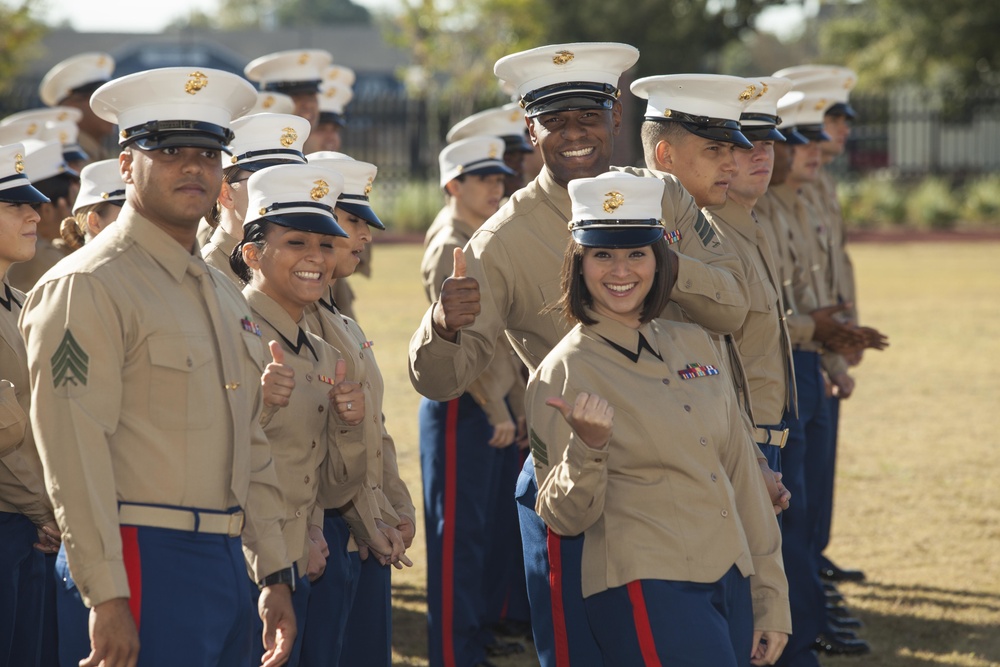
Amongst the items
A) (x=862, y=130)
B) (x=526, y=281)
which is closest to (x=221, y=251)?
(x=526, y=281)

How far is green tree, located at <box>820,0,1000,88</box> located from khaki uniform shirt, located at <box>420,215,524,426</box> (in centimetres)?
2825

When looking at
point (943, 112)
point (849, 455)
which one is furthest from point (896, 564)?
point (943, 112)

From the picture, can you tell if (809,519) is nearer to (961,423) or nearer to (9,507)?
(9,507)

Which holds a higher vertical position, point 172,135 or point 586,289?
point 172,135

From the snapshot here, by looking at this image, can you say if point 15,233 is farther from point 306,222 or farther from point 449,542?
point 449,542

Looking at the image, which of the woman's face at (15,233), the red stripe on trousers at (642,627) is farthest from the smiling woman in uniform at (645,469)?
the woman's face at (15,233)

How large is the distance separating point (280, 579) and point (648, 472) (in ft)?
3.41

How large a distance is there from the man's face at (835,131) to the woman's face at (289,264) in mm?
4534

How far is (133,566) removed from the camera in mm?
3238

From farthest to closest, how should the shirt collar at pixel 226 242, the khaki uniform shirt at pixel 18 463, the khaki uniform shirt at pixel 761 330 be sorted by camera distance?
the khaki uniform shirt at pixel 761 330 → the shirt collar at pixel 226 242 → the khaki uniform shirt at pixel 18 463

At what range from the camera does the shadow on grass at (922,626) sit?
6.23 meters

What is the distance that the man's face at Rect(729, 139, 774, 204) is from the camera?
5449 mm

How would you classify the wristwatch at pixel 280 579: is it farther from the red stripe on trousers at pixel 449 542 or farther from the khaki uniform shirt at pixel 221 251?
the red stripe on trousers at pixel 449 542

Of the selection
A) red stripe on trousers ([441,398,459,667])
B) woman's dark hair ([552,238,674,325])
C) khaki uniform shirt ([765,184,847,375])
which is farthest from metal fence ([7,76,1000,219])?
woman's dark hair ([552,238,674,325])
